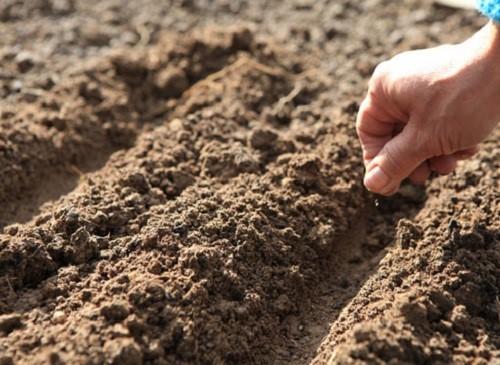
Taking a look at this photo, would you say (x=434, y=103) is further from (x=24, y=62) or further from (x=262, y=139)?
(x=24, y=62)

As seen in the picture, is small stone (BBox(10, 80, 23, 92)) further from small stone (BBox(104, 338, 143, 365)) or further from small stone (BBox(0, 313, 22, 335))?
small stone (BBox(104, 338, 143, 365))

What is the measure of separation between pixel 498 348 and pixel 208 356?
96 cm

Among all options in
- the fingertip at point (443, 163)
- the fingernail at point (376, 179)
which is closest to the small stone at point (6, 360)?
the fingernail at point (376, 179)

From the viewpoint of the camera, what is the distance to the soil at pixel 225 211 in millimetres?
2406

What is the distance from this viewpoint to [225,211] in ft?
9.33

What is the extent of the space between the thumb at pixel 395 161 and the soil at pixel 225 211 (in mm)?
301

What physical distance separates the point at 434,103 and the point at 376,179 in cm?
35

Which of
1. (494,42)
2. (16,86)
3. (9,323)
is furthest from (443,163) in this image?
(16,86)

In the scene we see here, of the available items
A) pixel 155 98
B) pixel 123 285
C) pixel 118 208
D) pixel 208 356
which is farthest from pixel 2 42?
pixel 208 356

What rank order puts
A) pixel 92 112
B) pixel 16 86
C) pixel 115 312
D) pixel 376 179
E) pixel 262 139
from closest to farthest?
pixel 115 312, pixel 376 179, pixel 262 139, pixel 92 112, pixel 16 86

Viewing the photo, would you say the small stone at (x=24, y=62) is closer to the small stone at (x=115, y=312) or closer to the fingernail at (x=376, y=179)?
the small stone at (x=115, y=312)

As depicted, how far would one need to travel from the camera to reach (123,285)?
97.7 inches

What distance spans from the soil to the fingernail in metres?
0.29

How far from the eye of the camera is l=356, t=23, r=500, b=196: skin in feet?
8.09
